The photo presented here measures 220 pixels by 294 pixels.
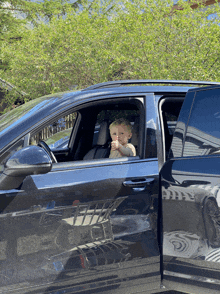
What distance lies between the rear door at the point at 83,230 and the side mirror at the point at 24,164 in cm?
14

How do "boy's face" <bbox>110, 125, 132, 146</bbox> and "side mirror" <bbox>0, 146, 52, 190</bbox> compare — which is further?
"boy's face" <bbox>110, 125, 132, 146</bbox>

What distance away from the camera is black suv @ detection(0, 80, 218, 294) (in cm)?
219

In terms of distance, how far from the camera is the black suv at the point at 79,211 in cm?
219

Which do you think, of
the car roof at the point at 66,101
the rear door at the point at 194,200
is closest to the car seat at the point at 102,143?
the car roof at the point at 66,101

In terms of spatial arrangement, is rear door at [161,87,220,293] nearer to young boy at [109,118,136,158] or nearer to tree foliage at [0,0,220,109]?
young boy at [109,118,136,158]

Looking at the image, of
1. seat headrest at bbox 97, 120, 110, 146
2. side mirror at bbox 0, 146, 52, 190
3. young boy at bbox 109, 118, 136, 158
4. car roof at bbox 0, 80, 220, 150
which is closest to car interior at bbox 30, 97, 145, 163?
seat headrest at bbox 97, 120, 110, 146

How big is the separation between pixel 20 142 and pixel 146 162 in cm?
97

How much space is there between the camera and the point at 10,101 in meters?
13.8

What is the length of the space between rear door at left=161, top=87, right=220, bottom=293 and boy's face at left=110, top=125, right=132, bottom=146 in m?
0.78

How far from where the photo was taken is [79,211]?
235 cm

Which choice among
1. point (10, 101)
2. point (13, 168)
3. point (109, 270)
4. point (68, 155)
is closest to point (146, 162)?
point (109, 270)

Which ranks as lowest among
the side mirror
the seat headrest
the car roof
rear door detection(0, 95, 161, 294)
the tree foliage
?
rear door detection(0, 95, 161, 294)

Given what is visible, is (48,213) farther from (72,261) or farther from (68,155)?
(68,155)

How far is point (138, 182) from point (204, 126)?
63 centimetres
